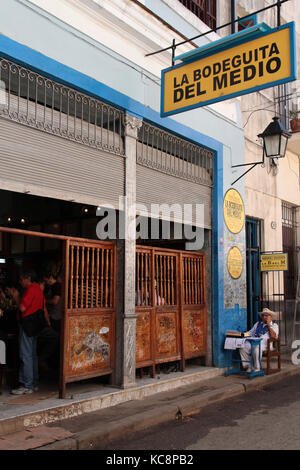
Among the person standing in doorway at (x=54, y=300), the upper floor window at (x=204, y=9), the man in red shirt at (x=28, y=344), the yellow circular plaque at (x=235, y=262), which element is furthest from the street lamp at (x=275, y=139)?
the man in red shirt at (x=28, y=344)

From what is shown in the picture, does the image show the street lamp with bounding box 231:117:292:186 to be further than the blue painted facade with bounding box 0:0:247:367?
Yes

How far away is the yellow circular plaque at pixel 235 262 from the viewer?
9523 mm

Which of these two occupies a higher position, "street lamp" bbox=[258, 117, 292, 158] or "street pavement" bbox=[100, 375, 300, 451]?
"street lamp" bbox=[258, 117, 292, 158]

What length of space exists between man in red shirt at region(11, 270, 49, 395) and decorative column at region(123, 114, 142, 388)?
1.29 m

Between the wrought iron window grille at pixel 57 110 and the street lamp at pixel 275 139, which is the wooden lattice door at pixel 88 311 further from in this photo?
the street lamp at pixel 275 139

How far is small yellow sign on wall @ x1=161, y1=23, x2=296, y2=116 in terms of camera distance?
5.94 metres

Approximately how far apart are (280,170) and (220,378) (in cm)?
603

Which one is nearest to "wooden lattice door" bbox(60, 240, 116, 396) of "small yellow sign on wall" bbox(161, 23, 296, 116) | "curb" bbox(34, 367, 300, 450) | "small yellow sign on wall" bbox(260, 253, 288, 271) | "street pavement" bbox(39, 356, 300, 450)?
"street pavement" bbox(39, 356, 300, 450)

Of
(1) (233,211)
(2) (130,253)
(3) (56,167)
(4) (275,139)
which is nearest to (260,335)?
(1) (233,211)

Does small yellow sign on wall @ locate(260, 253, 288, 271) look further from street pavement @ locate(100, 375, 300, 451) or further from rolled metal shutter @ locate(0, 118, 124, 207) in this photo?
rolled metal shutter @ locate(0, 118, 124, 207)

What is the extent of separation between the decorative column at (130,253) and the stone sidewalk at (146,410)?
44cm

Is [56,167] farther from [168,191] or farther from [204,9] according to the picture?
[204,9]

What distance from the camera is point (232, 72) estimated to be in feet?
21.0
